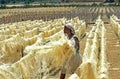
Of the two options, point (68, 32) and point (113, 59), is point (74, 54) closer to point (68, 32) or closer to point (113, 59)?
point (68, 32)

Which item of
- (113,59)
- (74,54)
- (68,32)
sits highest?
(68,32)

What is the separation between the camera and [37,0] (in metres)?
110

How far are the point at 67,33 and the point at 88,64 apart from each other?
765 mm

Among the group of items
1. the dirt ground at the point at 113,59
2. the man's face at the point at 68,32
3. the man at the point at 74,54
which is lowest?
the dirt ground at the point at 113,59

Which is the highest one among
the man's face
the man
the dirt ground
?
the man's face

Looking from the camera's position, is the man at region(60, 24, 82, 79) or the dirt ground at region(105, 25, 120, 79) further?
the dirt ground at region(105, 25, 120, 79)

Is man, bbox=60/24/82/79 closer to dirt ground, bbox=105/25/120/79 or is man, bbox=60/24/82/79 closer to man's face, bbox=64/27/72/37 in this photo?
man's face, bbox=64/27/72/37

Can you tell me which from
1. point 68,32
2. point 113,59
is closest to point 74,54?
point 68,32

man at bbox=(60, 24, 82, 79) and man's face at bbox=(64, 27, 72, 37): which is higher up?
man's face at bbox=(64, 27, 72, 37)

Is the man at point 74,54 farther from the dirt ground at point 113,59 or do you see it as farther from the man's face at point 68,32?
the dirt ground at point 113,59

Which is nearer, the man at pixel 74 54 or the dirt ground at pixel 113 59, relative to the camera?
the man at pixel 74 54

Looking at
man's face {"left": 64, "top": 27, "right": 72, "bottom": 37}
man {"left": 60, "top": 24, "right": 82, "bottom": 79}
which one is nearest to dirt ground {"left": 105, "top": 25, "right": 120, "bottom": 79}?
man {"left": 60, "top": 24, "right": 82, "bottom": 79}

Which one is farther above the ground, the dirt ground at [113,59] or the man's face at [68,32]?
the man's face at [68,32]

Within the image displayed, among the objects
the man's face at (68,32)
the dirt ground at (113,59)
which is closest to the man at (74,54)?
the man's face at (68,32)
